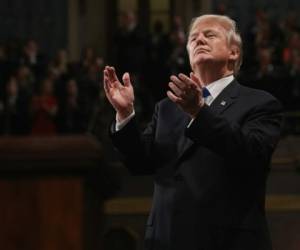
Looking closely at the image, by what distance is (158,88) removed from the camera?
9609 millimetres

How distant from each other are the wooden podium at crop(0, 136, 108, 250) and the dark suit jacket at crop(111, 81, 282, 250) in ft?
2.86

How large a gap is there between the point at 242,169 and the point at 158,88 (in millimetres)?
7144

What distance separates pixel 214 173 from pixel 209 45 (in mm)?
405

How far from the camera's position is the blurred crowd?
895 cm

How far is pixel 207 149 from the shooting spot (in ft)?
8.43

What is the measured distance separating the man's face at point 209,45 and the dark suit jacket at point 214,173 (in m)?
0.11

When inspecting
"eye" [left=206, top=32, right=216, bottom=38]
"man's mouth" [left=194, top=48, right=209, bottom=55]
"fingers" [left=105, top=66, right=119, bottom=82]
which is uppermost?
"eye" [left=206, top=32, right=216, bottom=38]

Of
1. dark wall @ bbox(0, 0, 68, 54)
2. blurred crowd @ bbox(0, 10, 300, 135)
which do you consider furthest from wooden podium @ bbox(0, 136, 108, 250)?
dark wall @ bbox(0, 0, 68, 54)

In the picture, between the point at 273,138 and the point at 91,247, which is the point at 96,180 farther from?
the point at 273,138

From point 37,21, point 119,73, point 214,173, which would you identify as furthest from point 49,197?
point 37,21

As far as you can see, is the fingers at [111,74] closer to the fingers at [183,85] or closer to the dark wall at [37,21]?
the fingers at [183,85]

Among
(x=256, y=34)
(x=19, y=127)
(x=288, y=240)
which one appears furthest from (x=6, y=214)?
(x=256, y=34)

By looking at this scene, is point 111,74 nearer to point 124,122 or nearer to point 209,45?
point 124,122

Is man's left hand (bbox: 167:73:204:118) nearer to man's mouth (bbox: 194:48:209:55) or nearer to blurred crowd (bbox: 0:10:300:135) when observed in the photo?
man's mouth (bbox: 194:48:209:55)
